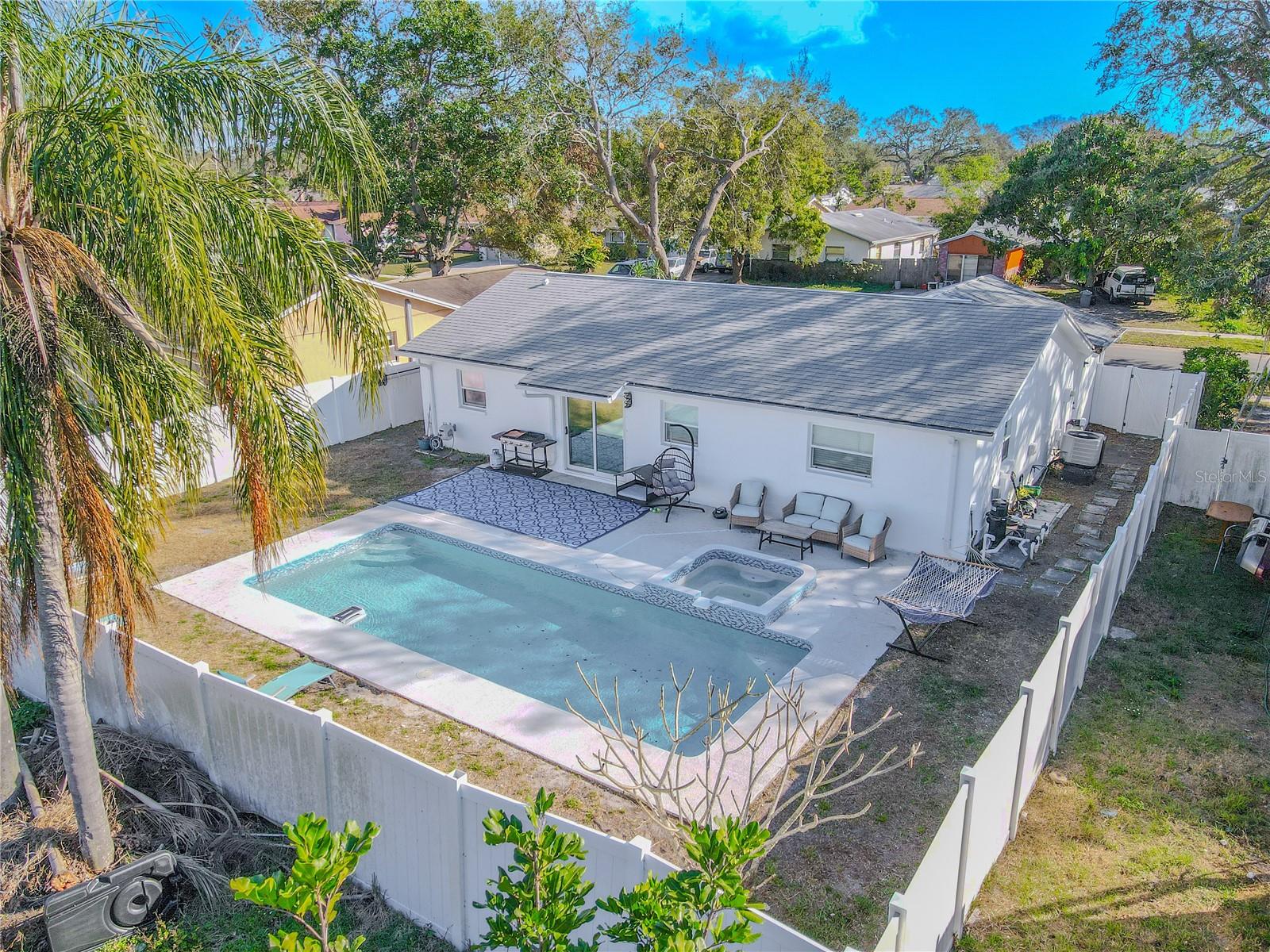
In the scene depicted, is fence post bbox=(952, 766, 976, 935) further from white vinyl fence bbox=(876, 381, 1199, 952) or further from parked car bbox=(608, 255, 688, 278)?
parked car bbox=(608, 255, 688, 278)

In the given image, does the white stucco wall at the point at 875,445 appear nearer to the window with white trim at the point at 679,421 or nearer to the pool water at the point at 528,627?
the window with white trim at the point at 679,421

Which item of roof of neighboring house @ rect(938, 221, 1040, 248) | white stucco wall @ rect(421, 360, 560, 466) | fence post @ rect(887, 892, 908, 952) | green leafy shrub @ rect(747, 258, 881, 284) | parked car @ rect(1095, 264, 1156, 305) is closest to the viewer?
fence post @ rect(887, 892, 908, 952)

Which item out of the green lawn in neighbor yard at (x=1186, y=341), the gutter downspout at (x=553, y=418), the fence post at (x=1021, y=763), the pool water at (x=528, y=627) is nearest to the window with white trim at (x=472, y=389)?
the gutter downspout at (x=553, y=418)

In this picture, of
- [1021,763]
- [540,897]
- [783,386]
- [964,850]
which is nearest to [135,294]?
[540,897]

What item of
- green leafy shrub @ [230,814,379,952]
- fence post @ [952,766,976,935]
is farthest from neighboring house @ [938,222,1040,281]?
green leafy shrub @ [230,814,379,952]

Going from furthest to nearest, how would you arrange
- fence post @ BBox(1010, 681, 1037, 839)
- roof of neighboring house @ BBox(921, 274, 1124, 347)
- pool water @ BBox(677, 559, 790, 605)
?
roof of neighboring house @ BBox(921, 274, 1124, 347) < pool water @ BBox(677, 559, 790, 605) < fence post @ BBox(1010, 681, 1037, 839)

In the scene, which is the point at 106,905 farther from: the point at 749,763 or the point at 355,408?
the point at 355,408

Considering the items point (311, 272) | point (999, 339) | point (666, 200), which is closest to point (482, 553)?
point (311, 272)
